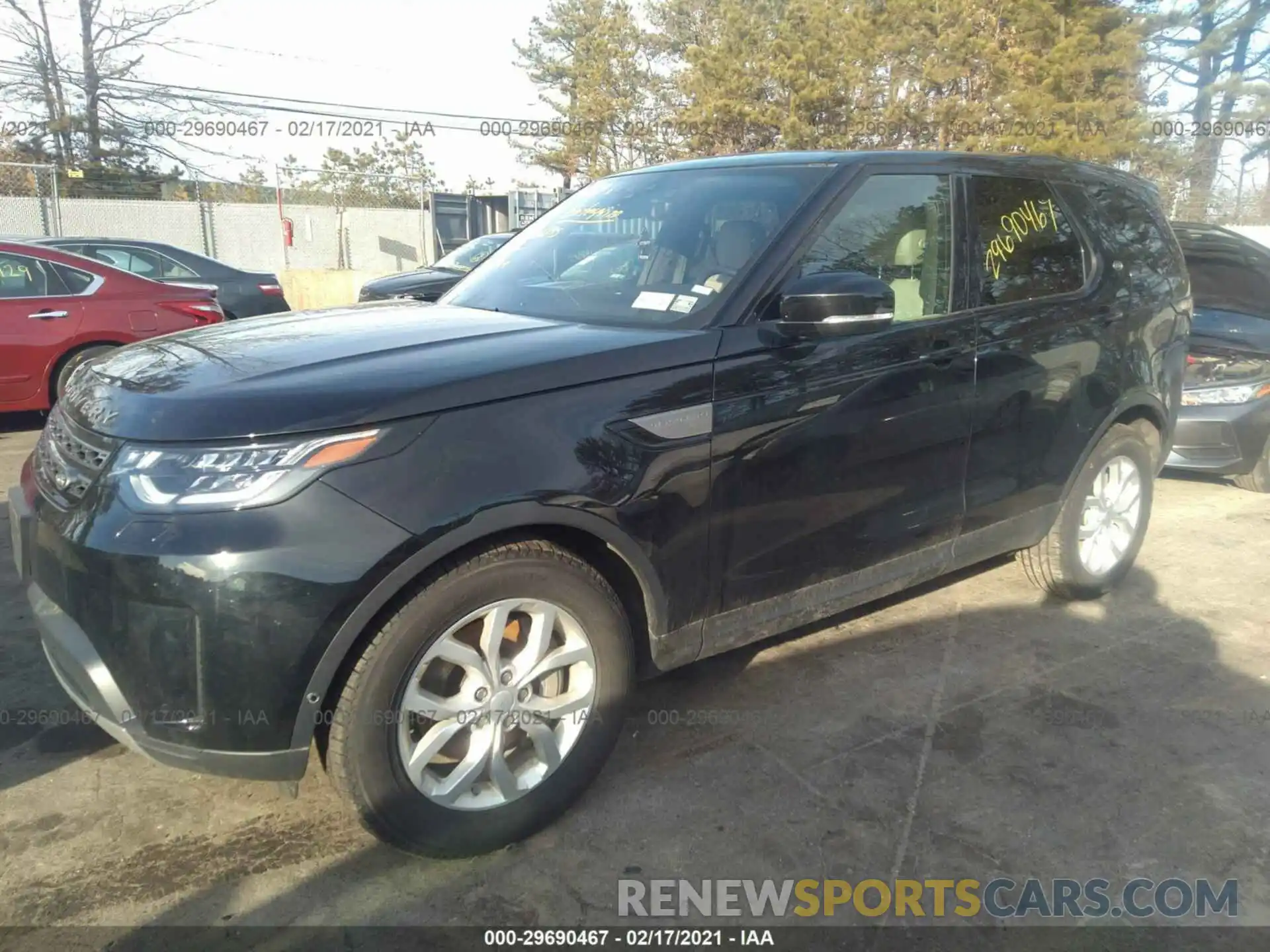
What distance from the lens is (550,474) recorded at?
2.41 meters

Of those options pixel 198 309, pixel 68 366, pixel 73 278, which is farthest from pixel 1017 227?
pixel 73 278

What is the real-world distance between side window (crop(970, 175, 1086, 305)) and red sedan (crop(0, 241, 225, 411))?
20.5 ft

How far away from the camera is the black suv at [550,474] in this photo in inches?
85.4

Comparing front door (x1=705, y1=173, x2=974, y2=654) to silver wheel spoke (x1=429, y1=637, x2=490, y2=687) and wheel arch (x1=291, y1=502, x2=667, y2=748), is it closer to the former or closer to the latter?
wheel arch (x1=291, y1=502, x2=667, y2=748)

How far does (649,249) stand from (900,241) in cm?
89

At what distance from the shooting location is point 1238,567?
4930mm

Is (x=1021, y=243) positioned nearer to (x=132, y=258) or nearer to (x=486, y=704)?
(x=486, y=704)

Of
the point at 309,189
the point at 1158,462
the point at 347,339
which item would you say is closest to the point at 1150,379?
the point at 1158,462

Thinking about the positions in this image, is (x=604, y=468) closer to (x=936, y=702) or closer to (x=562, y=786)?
(x=562, y=786)

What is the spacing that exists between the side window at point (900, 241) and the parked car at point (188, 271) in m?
8.37

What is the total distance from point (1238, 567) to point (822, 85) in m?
22.4

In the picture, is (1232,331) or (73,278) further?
(73,278)

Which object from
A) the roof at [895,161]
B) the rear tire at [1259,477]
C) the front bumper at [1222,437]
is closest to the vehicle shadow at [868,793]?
the roof at [895,161]

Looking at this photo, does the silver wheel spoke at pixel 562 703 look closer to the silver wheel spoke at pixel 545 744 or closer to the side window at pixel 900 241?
the silver wheel spoke at pixel 545 744
